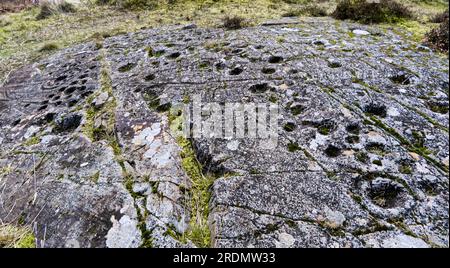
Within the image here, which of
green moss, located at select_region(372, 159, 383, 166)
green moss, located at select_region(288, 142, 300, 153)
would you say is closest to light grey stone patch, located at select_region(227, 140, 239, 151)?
green moss, located at select_region(288, 142, 300, 153)

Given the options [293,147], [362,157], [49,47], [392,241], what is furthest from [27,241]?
[49,47]

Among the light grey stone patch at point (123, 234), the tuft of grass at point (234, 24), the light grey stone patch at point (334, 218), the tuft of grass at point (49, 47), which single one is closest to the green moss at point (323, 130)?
the light grey stone patch at point (334, 218)

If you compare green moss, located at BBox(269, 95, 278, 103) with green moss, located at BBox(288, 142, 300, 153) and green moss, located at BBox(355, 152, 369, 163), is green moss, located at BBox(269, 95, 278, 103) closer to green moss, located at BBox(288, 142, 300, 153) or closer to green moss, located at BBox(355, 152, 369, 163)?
green moss, located at BBox(288, 142, 300, 153)

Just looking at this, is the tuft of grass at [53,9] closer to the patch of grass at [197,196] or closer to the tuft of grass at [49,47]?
the tuft of grass at [49,47]

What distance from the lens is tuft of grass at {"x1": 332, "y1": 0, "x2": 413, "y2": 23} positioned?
8477 millimetres

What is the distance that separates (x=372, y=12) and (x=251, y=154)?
7.01 metres

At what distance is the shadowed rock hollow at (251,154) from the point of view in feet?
10.2

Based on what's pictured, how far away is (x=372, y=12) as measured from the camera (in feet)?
28.5

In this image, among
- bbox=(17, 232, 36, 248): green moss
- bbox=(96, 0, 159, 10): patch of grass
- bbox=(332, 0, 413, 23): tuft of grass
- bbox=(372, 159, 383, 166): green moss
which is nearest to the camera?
bbox=(17, 232, 36, 248): green moss

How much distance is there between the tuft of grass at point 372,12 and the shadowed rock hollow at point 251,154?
200 centimetres

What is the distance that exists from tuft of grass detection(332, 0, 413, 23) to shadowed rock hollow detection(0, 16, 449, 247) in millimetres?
1998

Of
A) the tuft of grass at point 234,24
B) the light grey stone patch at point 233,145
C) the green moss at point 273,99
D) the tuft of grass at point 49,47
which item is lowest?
the tuft of grass at point 49,47

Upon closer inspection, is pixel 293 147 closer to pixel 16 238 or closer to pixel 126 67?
pixel 16 238
